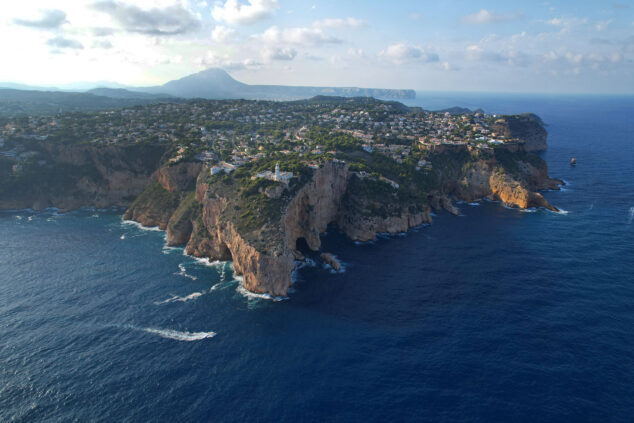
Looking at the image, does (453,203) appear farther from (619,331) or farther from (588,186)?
(619,331)

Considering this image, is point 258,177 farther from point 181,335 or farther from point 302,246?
point 181,335

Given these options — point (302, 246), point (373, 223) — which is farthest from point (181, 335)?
point (373, 223)

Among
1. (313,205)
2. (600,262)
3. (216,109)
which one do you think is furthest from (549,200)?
(216,109)

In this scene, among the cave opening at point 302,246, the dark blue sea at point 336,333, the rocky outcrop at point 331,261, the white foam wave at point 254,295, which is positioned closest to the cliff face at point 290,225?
the white foam wave at point 254,295

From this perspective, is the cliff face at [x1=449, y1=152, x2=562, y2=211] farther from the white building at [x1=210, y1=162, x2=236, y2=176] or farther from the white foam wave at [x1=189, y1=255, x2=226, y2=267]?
the white foam wave at [x1=189, y1=255, x2=226, y2=267]

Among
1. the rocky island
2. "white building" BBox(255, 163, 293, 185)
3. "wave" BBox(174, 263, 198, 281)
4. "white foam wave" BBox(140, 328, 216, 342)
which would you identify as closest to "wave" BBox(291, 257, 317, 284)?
the rocky island

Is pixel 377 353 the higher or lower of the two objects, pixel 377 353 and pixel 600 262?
the lower
